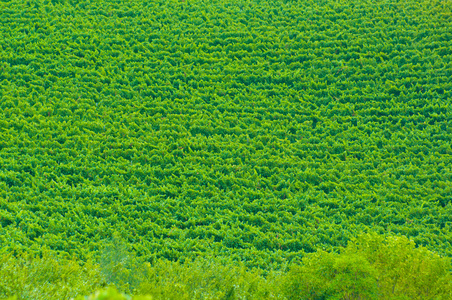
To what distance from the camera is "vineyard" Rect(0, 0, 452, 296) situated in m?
6.85

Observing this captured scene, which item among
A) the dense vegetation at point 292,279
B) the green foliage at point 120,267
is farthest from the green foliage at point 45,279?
the green foliage at point 120,267

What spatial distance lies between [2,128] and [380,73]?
8488 mm

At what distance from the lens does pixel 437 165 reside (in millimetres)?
8164

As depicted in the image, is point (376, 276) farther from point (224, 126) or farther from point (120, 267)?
point (224, 126)

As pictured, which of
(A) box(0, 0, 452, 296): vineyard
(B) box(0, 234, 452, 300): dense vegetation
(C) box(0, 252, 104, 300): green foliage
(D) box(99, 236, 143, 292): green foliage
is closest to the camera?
(C) box(0, 252, 104, 300): green foliage

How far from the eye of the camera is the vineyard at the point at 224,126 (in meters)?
6.85

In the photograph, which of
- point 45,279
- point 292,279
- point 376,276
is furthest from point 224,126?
point 376,276

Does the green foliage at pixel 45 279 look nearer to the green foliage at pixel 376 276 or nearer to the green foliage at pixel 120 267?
the green foliage at pixel 120 267

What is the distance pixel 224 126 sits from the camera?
9.18m

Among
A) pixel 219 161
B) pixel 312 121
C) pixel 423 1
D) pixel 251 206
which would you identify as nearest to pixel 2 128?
pixel 219 161

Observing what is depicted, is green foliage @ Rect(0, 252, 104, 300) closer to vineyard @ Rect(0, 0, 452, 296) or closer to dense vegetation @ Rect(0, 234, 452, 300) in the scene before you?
dense vegetation @ Rect(0, 234, 452, 300)

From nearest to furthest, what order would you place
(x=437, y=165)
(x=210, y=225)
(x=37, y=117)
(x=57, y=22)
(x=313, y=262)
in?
(x=313, y=262) < (x=210, y=225) < (x=437, y=165) < (x=37, y=117) < (x=57, y=22)

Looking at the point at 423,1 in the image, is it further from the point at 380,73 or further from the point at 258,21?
the point at 258,21

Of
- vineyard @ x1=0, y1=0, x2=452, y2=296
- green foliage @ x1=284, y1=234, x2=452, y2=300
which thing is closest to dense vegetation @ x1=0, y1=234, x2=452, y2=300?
green foliage @ x1=284, y1=234, x2=452, y2=300
